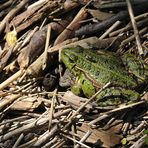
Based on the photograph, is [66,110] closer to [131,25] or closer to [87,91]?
[87,91]

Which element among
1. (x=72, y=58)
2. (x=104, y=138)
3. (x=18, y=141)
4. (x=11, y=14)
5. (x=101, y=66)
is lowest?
(x=104, y=138)

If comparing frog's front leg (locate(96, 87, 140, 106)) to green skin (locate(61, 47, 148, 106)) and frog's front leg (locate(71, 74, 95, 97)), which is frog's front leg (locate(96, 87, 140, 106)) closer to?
green skin (locate(61, 47, 148, 106))

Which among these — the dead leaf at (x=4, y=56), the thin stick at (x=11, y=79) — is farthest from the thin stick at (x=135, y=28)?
the dead leaf at (x=4, y=56)

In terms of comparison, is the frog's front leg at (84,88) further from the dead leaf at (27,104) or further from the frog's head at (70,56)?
the dead leaf at (27,104)

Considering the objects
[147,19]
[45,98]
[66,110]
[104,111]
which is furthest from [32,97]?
[147,19]

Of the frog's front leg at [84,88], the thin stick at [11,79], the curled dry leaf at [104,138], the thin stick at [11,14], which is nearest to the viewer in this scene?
the curled dry leaf at [104,138]

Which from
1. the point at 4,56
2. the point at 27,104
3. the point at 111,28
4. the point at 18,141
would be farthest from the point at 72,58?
the point at 18,141

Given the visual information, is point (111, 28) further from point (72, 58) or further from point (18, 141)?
point (18, 141)
